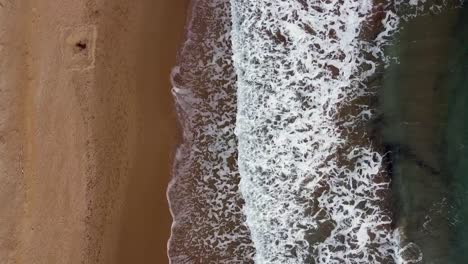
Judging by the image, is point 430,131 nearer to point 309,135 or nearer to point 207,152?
point 309,135

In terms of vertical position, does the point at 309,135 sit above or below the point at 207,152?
above

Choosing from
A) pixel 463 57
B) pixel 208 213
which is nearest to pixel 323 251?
pixel 208 213

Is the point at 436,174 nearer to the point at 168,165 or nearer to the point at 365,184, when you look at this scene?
the point at 365,184

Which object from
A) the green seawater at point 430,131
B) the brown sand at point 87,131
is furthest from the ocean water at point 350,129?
the brown sand at point 87,131

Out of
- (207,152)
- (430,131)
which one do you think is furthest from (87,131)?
(430,131)

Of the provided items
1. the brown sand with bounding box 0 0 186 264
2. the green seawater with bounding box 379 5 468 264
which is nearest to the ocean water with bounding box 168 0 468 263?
the green seawater with bounding box 379 5 468 264

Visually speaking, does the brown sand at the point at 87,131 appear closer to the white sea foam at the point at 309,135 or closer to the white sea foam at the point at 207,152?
the white sea foam at the point at 207,152
